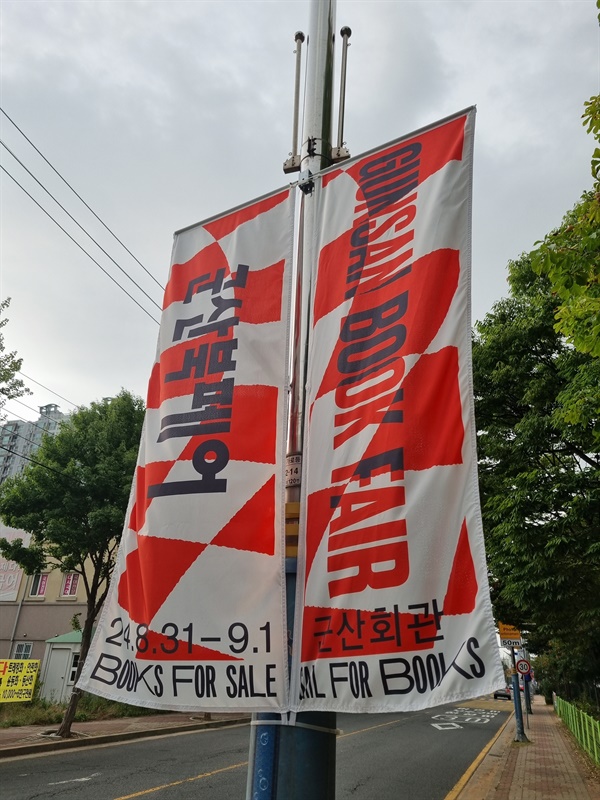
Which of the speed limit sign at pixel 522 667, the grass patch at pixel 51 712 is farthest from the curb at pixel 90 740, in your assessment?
the speed limit sign at pixel 522 667

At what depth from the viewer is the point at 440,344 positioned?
104 inches

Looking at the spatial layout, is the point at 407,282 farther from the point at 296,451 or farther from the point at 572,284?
the point at 572,284

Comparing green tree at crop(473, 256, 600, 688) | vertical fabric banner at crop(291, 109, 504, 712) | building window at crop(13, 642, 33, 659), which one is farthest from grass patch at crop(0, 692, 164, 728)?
vertical fabric banner at crop(291, 109, 504, 712)

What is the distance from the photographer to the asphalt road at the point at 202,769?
8.85 m

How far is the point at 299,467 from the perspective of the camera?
2.95m

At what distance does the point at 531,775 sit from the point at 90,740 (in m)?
9.99

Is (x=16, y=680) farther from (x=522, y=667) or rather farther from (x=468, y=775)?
(x=522, y=667)

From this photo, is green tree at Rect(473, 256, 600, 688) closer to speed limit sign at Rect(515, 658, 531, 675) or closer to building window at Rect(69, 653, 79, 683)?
speed limit sign at Rect(515, 658, 531, 675)

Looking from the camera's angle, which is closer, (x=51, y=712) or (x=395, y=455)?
(x=395, y=455)

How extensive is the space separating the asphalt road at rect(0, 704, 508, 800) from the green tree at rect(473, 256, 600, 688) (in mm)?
3792

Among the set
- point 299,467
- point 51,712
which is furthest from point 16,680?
point 299,467

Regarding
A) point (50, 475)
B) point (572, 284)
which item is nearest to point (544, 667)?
point (50, 475)

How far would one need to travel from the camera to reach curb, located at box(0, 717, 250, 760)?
39.5ft

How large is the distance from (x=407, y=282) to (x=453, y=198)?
0.49m
